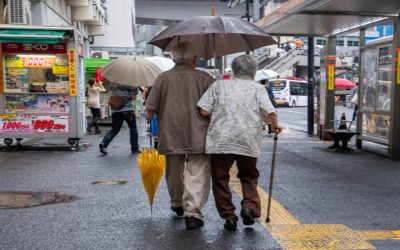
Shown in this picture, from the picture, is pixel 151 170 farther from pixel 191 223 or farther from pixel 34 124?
pixel 34 124

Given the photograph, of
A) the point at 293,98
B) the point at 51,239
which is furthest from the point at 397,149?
the point at 293,98

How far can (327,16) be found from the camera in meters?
10.6

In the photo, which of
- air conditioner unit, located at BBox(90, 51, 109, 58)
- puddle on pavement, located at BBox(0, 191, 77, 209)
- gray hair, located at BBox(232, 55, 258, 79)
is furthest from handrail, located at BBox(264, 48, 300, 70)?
gray hair, located at BBox(232, 55, 258, 79)

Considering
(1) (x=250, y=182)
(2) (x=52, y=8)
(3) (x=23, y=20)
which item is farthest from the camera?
(2) (x=52, y=8)

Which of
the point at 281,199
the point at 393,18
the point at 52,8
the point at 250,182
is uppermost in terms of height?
the point at 52,8

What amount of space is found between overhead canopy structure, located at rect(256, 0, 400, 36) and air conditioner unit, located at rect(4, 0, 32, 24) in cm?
606

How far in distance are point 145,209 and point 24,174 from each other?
3147mm

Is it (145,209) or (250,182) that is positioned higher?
(250,182)

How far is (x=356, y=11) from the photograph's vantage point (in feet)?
33.2

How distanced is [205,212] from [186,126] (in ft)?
3.80

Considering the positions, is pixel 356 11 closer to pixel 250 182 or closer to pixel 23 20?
pixel 250 182

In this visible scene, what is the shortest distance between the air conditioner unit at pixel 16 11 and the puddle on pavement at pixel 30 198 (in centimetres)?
786

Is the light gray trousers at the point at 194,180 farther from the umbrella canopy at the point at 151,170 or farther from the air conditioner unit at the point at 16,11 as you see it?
the air conditioner unit at the point at 16,11

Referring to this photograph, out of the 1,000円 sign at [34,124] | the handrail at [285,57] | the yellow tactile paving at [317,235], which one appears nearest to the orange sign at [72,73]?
the 1,000円 sign at [34,124]
